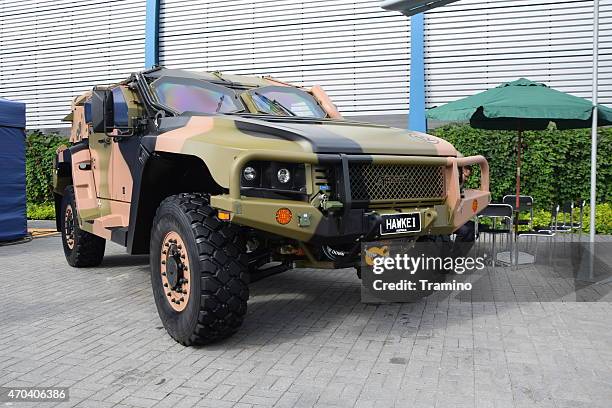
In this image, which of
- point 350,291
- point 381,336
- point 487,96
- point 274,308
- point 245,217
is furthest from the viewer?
point 487,96

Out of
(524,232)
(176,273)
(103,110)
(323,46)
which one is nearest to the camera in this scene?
(176,273)

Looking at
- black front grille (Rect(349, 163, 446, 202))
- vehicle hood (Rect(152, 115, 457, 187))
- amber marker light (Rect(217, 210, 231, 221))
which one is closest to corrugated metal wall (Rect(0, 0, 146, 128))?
vehicle hood (Rect(152, 115, 457, 187))

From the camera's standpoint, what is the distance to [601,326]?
4539 millimetres

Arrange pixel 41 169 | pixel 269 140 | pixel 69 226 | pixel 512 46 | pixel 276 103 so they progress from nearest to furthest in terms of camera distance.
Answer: pixel 269 140
pixel 276 103
pixel 69 226
pixel 512 46
pixel 41 169

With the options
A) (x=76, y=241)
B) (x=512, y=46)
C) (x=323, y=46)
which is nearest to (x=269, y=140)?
(x=76, y=241)

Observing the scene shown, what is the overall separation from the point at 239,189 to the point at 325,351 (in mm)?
1303

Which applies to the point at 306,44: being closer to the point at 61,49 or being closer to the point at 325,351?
the point at 61,49

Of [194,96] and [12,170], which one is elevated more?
[194,96]

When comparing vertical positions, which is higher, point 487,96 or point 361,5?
point 361,5

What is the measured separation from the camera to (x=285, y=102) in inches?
223

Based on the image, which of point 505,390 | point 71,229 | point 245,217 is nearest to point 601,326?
point 505,390

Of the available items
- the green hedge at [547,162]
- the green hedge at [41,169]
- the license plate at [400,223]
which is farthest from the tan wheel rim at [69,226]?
the green hedge at [41,169]

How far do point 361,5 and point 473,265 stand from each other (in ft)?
23.7

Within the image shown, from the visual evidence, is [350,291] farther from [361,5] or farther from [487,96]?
[361,5]
